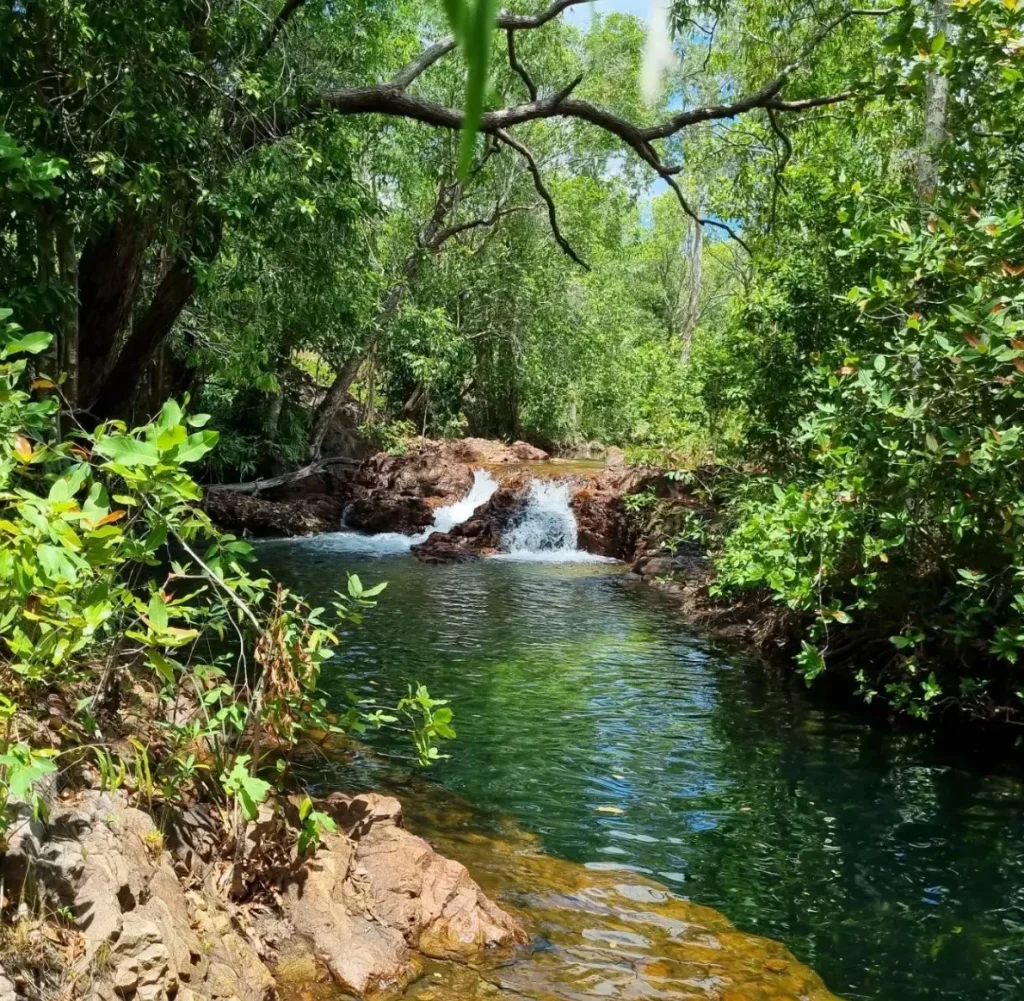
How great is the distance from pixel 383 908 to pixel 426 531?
1626cm

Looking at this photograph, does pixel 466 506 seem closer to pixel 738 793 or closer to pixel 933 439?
pixel 738 793

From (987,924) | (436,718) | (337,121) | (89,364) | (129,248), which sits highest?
(337,121)

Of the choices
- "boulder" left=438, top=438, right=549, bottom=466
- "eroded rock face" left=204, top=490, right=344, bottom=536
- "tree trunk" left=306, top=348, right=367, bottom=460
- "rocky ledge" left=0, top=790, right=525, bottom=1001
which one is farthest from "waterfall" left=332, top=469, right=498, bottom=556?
"rocky ledge" left=0, top=790, right=525, bottom=1001

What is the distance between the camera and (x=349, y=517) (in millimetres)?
21000

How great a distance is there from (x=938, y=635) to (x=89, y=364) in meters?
8.69

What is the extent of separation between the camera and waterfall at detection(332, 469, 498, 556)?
715 inches

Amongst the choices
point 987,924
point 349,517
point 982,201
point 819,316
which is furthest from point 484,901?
point 349,517

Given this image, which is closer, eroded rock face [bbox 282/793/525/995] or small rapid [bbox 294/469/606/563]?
eroded rock face [bbox 282/793/525/995]

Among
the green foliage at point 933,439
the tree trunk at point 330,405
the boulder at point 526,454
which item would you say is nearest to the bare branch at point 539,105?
the green foliage at point 933,439

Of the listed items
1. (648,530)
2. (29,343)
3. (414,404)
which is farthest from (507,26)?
(414,404)

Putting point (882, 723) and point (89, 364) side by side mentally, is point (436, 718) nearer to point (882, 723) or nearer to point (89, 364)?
point (882, 723)

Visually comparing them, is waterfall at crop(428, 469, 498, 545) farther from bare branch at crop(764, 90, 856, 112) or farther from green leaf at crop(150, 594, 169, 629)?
green leaf at crop(150, 594, 169, 629)

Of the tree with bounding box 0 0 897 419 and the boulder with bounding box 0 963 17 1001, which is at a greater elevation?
the tree with bounding box 0 0 897 419

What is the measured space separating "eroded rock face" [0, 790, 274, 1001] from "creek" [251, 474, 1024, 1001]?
1027 mm
